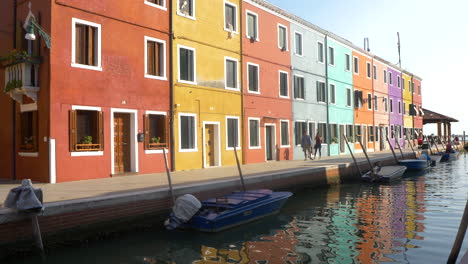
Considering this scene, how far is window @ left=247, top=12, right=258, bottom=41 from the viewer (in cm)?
2086

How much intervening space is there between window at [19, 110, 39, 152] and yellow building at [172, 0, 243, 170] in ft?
16.9

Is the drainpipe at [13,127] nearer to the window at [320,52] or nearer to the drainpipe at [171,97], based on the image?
the drainpipe at [171,97]

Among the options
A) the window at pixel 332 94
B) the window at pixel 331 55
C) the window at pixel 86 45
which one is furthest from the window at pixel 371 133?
the window at pixel 86 45

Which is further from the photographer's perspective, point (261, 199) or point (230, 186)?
point (230, 186)

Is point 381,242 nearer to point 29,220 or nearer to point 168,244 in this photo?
point 168,244

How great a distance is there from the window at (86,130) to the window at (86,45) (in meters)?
1.59

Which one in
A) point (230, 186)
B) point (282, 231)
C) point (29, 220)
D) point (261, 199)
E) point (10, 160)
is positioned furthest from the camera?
point (10, 160)

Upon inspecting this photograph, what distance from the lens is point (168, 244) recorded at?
8.32 meters

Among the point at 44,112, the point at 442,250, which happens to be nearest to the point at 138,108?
the point at 44,112

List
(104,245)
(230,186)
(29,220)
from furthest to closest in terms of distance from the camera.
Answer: (230,186) < (104,245) < (29,220)

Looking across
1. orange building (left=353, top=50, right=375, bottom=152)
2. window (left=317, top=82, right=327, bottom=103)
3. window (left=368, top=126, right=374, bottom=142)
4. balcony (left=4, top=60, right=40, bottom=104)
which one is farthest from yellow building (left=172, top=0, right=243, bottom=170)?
window (left=368, top=126, right=374, bottom=142)

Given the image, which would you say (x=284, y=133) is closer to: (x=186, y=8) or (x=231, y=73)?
(x=231, y=73)

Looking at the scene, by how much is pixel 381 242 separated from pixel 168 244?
4402 mm

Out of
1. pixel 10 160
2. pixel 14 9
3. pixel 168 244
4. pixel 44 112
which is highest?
pixel 14 9
